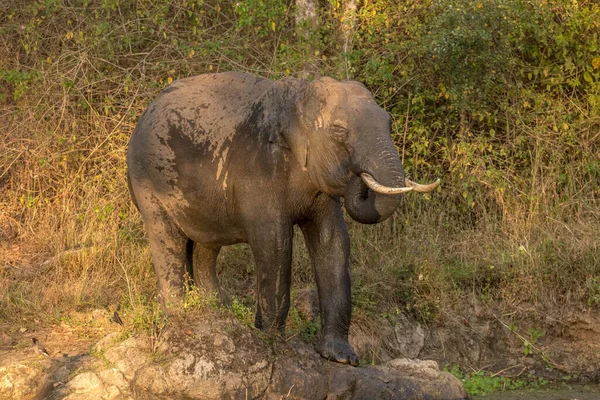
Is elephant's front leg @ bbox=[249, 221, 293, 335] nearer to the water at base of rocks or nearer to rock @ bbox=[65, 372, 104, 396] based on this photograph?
rock @ bbox=[65, 372, 104, 396]

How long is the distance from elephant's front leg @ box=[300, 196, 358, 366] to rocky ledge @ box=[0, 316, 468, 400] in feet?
0.84

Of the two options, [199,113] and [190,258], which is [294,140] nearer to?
[199,113]

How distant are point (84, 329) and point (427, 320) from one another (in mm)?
3162

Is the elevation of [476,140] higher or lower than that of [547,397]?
higher

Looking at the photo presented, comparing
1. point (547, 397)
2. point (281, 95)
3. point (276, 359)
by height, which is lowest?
point (547, 397)

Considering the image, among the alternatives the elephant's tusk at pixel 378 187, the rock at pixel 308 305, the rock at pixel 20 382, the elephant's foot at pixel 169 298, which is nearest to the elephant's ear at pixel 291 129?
the elephant's tusk at pixel 378 187

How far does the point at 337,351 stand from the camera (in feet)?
27.0

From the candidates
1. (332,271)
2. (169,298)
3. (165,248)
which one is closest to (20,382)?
(169,298)

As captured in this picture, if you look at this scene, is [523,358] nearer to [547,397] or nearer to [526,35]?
[547,397]

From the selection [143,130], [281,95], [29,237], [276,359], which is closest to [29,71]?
[29,237]

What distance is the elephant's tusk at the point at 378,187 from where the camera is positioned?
7363 millimetres

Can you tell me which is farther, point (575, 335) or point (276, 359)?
point (575, 335)

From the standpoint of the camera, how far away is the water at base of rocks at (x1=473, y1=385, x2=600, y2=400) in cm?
920

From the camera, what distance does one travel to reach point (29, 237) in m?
11.7
